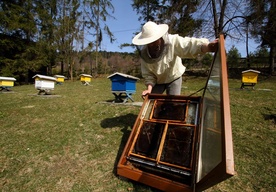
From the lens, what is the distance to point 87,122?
14.0 ft

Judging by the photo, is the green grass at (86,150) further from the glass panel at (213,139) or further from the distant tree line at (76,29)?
the distant tree line at (76,29)

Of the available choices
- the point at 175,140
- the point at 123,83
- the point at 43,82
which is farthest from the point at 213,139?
the point at 43,82

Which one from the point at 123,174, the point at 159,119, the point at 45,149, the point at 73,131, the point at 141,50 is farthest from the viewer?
the point at 73,131

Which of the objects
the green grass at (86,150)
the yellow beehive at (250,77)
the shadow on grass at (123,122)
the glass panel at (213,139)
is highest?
the yellow beehive at (250,77)

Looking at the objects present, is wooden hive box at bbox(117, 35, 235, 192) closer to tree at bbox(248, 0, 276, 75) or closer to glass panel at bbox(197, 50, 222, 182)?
glass panel at bbox(197, 50, 222, 182)

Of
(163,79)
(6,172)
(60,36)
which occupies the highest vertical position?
(60,36)

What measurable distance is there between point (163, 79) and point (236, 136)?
1788 mm

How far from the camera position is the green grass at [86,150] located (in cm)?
224

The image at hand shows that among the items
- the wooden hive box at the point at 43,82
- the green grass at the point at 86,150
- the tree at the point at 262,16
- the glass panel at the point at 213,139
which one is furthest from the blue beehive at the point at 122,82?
the tree at the point at 262,16

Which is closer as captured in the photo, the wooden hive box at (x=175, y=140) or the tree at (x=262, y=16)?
the wooden hive box at (x=175, y=140)

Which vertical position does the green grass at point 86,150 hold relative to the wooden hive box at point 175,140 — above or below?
below

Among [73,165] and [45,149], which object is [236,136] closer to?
[73,165]

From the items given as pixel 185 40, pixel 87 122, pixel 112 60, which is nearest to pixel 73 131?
pixel 87 122

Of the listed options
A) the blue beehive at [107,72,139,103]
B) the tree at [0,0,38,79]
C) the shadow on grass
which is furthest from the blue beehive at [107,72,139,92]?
the tree at [0,0,38,79]
